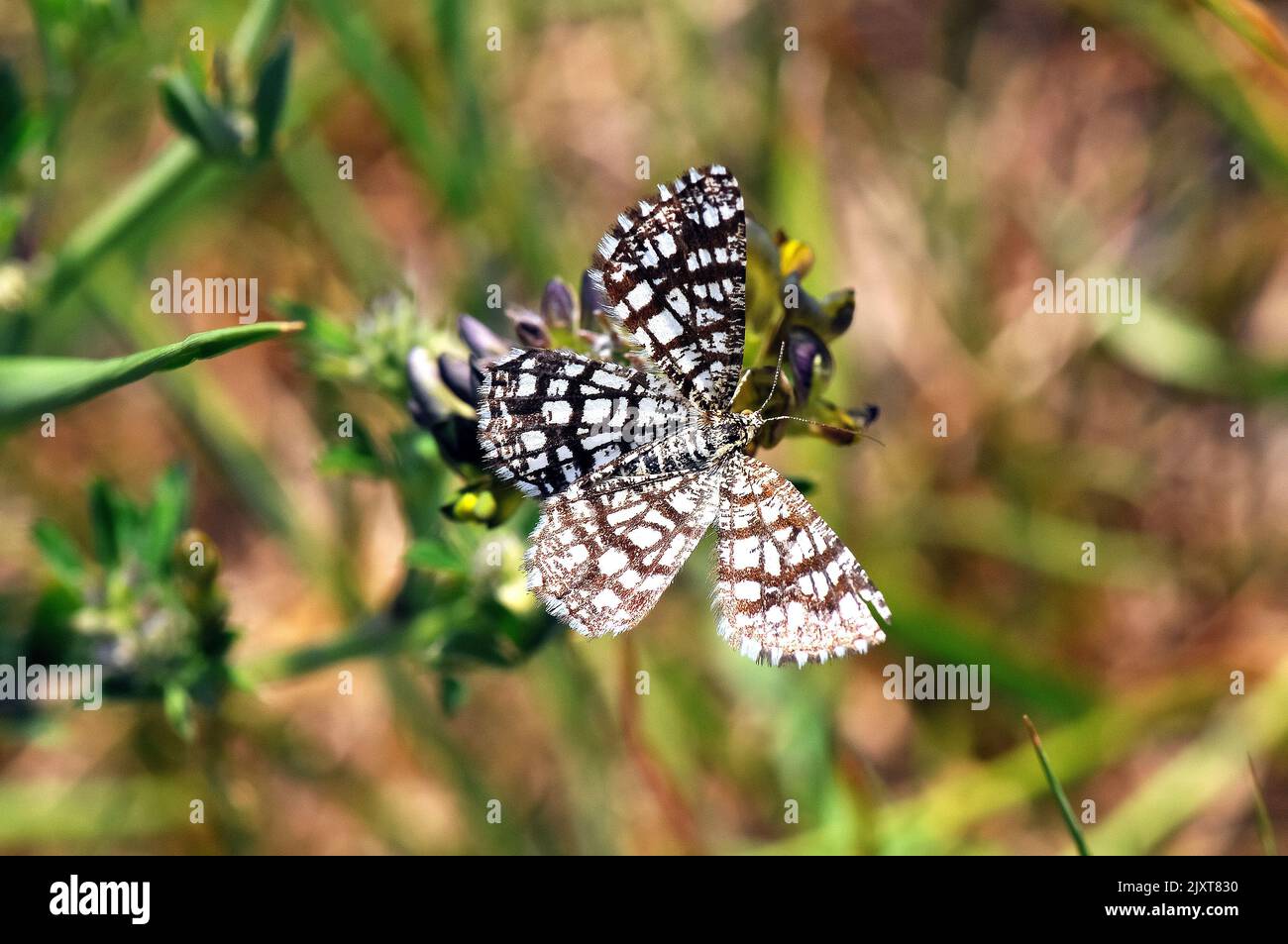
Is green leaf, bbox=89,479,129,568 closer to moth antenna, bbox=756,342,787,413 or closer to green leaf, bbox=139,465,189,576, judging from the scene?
green leaf, bbox=139,465,189,576

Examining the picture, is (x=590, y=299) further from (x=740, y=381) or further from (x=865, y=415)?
(x=865, y=415)

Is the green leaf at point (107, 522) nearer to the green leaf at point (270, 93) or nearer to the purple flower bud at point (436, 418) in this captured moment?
the purple flower bud at point (436, 418)

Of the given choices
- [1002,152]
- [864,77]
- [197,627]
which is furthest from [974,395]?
[197,627]

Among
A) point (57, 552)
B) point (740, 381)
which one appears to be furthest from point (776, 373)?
point (57, 552)

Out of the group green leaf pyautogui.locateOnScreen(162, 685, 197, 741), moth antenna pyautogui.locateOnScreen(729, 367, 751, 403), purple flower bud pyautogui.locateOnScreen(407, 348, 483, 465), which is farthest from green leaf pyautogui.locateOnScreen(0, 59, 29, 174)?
moth antenna pyautogui.locateOnScreen(729, 367, 751, 403)

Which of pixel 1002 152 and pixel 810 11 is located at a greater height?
pixel 810 11

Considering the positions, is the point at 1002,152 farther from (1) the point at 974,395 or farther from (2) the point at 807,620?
(2) the point at 807,620
